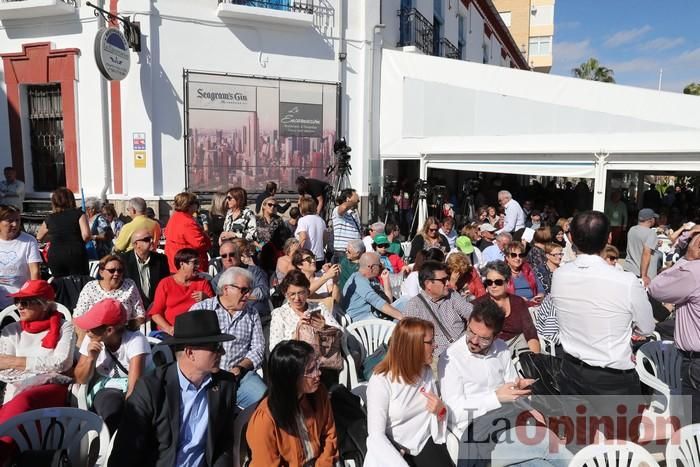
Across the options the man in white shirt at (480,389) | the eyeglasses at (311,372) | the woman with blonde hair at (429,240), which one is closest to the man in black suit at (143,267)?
the eyeglasses at (311,372)

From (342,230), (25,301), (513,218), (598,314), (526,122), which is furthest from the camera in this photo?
(526,122)

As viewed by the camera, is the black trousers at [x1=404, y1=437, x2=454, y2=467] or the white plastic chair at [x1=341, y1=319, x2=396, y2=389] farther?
the white plastic chair at [x1=341, y1=319, x2=396, y2=389]

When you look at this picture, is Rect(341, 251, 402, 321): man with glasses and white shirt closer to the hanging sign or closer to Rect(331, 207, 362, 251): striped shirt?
Rect(331, 207, 362, 251): striped shirt

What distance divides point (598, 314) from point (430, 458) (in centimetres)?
112

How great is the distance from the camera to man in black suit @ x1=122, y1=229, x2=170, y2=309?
4531 millimetres

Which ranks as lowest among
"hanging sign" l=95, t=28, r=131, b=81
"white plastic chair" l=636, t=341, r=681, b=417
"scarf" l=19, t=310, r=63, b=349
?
→ "white plastic chair" l=636, t=341, r=681, b=417

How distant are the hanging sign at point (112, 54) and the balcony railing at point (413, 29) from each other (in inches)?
255

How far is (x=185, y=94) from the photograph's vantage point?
9.66m

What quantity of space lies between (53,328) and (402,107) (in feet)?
31.6

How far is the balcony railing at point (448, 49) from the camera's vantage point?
15.6 m

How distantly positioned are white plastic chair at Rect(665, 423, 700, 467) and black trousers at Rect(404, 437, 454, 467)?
1.03 m

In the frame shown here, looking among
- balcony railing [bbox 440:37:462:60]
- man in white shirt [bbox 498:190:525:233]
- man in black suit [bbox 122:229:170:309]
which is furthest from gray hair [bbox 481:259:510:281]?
balcony railing [bbox 440:37:462:60]

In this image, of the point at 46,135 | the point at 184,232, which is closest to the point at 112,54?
the point at 46,135

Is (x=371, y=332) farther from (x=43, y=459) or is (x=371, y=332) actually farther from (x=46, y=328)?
(x=43, y=459)
